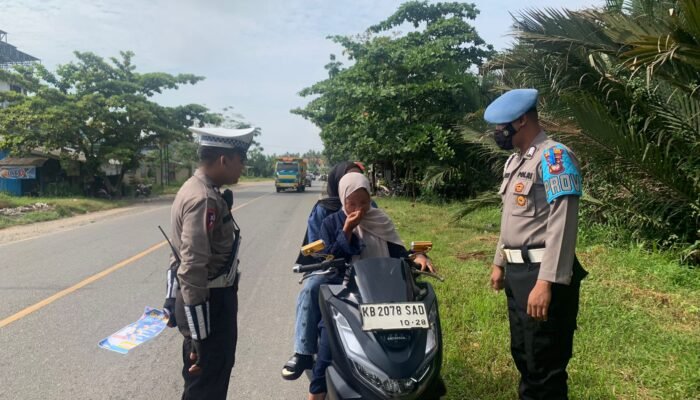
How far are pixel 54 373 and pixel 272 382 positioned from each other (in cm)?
165

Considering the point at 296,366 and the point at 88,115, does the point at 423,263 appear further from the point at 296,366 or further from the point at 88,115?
the point at 88,115

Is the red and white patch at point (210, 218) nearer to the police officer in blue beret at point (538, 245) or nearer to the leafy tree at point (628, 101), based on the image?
the police officer in blue beret at point (538, 245)

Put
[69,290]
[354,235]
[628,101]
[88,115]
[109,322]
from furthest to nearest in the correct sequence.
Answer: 1. [88,115]
2. [628,101]
3. [69,290]
4. [109,322]
5. [354,235]

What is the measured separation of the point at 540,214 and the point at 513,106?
586 millimetres

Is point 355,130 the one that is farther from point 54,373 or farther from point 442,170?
point 54,373

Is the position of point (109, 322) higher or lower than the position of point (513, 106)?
lower

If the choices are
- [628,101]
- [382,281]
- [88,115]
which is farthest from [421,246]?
[88,115]

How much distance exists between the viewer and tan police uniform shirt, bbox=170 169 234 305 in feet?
7.97

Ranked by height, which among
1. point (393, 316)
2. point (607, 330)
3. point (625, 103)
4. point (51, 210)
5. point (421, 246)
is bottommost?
point (51, 210)

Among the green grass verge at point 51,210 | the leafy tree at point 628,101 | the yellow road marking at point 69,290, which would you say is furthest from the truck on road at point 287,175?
the leafy tree at point 628,101

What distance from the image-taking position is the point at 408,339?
2.25 m

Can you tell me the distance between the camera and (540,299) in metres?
2.41

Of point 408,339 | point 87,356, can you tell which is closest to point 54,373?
point 87,356

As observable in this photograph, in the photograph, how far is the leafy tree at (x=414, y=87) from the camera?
16.2 metres
